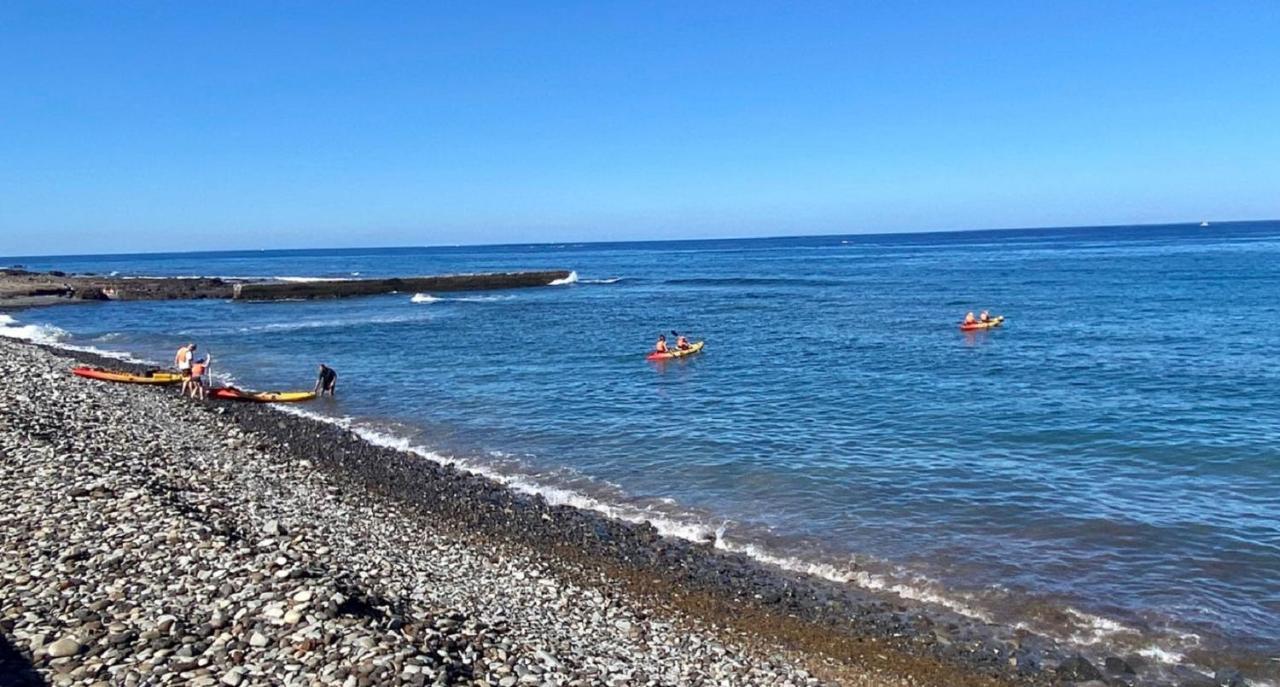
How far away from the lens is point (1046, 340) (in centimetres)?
A: 3772

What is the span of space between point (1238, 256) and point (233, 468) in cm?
10303

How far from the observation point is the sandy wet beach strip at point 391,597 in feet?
27.8

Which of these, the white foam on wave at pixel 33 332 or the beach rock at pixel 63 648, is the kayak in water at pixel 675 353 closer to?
the beach rock at pixel 63 648

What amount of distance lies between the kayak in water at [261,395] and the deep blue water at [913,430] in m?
0.89

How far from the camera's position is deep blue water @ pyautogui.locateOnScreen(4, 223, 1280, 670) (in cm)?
1315

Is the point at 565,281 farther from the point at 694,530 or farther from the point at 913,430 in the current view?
the point at 694,530

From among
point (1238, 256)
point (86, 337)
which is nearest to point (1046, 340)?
point (86, 337)

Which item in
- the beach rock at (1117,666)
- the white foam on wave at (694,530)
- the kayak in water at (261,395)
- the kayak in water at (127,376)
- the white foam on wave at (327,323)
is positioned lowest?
the beach rock at (1117,666)

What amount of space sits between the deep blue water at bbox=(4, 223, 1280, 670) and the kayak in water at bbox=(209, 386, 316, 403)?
0.89 metres

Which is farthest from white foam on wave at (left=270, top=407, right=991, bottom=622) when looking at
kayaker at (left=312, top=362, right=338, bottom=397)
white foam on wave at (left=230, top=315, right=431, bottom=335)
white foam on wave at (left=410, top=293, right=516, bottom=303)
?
white foam on wave at (left=410, top=293, right=516, bottom=303)

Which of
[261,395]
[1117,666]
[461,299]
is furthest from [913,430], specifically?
[461,299]

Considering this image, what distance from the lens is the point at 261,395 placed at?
1070 inches

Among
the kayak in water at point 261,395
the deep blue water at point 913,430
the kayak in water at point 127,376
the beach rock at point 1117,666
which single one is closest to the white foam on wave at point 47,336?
the deep blue water at point 913,430

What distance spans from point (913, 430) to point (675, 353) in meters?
15.0
